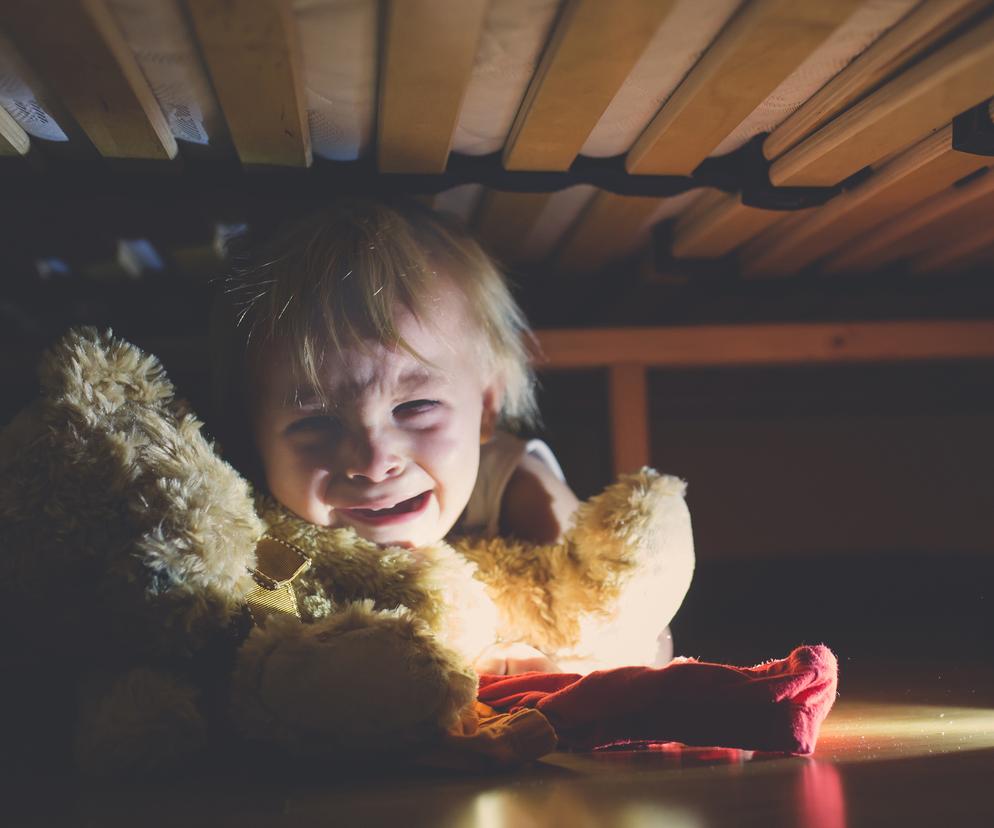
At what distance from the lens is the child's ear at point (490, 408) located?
0.88 meters

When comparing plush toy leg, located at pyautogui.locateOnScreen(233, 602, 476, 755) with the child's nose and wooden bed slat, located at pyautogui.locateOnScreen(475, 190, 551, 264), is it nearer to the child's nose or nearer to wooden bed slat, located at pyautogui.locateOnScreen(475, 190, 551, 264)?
the child's nose

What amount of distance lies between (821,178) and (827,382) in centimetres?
64

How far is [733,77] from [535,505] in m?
0.44

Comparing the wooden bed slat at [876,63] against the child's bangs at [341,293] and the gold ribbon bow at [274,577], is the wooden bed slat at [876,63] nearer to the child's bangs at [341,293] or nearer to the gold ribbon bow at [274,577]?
the child's bangs at [341,293]

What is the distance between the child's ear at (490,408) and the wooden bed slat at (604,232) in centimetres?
23

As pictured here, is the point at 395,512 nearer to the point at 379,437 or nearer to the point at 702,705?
the point at 379,437

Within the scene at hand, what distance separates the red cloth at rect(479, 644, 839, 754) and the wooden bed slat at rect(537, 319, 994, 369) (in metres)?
0.52

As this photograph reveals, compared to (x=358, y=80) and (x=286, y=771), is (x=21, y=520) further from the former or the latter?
(x=358, y=80)

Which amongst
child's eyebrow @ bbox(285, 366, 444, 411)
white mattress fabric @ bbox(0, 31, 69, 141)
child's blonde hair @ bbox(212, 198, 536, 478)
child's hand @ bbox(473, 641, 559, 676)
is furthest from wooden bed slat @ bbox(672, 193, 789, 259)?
white mattress fabric @ bbox(0, 31, 69, 141)

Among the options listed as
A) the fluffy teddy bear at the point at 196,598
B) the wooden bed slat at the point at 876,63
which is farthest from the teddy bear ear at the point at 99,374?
the wooden bed slat at the point at 876,63

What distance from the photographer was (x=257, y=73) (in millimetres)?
630

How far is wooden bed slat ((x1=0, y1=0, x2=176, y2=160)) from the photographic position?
560 mm

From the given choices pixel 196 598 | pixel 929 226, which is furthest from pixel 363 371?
pixel 929 226

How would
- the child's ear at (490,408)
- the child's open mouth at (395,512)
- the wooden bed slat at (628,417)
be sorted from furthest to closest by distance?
1. the wooden bed slat at (628,417)
2. the child's ear at (490,408)
3. the child's open mouth at (395,512)
